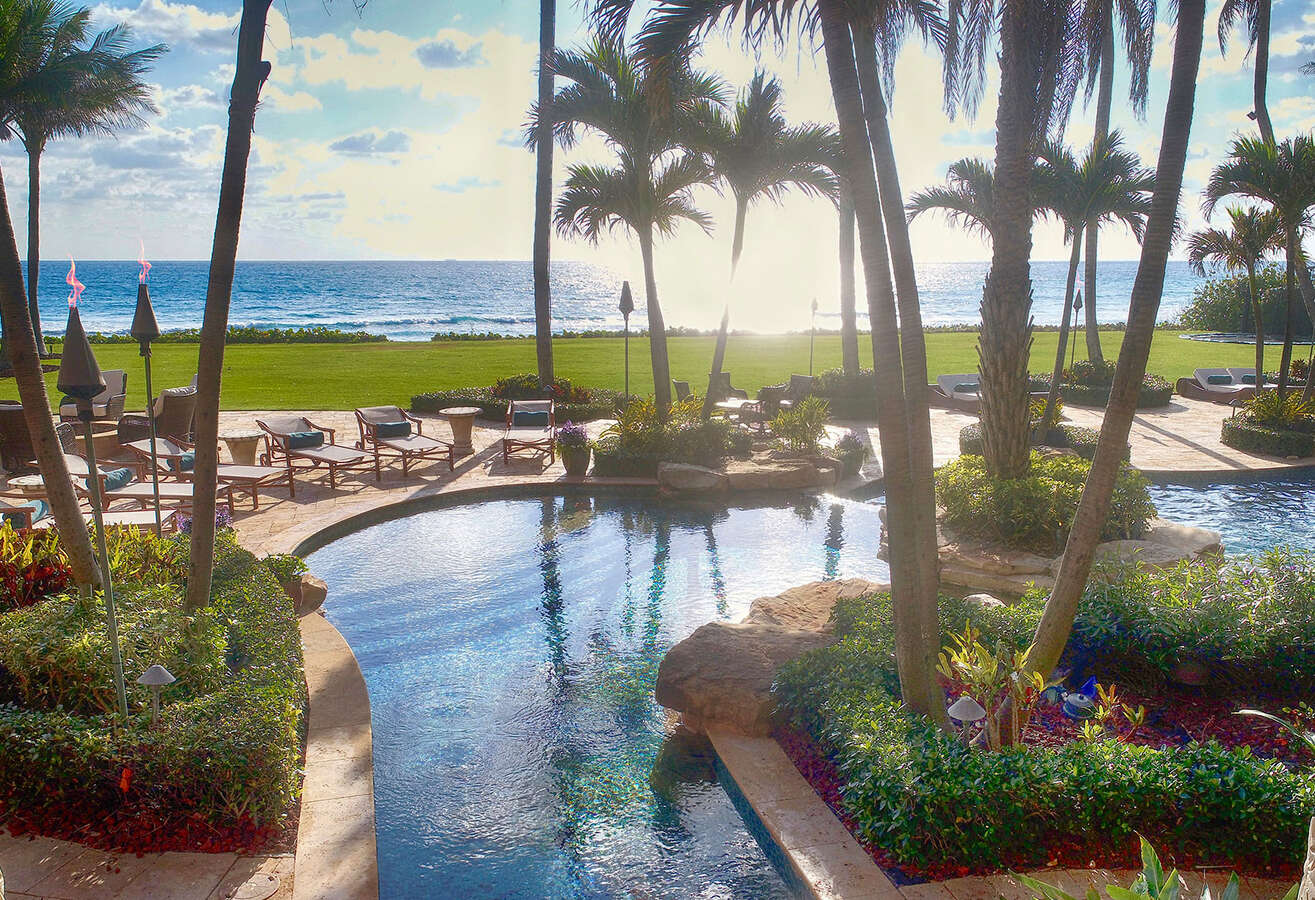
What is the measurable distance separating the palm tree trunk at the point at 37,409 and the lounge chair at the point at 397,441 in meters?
6.77

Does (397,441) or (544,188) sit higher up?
(544,188)

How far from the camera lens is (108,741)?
14.2ft

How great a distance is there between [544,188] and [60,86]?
12583 millimetres

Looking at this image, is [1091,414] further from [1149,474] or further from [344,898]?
[344,898]

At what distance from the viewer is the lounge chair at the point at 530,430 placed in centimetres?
1398

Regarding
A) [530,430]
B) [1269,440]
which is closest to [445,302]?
[530,430]

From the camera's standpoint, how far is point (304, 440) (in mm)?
13211

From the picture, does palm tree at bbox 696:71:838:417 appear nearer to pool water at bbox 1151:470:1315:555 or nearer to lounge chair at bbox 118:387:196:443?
pool water at bbox 1151:470:1315:555

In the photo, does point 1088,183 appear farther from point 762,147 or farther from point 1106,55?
point 1106,55

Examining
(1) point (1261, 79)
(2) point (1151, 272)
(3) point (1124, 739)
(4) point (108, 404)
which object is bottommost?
(3) point (1124, 739)

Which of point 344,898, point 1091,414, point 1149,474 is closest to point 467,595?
point 344,898

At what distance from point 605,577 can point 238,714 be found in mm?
4785

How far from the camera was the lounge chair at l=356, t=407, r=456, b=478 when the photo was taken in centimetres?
1280

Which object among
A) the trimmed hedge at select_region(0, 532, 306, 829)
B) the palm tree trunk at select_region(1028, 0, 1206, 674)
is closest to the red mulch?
the palm tree trunk at select_region(1028, 0, 1206, 674)
